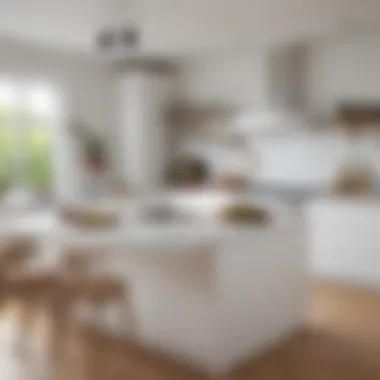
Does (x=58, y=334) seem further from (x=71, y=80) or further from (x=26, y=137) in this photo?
(x=71, y=80)

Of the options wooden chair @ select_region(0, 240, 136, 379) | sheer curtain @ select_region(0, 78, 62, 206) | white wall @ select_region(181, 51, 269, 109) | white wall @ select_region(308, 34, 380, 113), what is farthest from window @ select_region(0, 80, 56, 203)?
white wall @ select_region(308, 34, 380, 113)

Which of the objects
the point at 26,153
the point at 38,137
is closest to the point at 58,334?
the point at 26,153

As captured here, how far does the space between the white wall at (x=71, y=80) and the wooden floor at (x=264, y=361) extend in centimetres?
312

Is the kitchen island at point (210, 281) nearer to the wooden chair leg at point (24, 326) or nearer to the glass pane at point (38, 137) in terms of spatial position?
the wooden chair leg at point (24, 326)

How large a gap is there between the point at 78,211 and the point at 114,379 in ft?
3.53

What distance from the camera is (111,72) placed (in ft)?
21.8

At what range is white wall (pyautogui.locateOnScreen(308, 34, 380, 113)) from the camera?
17.2 feet

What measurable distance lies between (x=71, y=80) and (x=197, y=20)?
2.23 metres

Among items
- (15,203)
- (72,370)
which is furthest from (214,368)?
(15,203)

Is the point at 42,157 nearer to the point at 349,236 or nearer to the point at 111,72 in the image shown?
the point at 111,72

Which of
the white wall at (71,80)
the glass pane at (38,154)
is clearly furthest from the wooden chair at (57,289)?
the white wall at (71,80)

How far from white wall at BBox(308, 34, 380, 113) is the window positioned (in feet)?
10.4

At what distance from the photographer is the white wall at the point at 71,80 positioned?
561cm

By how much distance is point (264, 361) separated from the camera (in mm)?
3105
